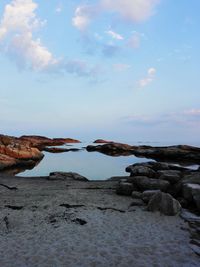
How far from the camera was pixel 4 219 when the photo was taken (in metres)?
16.0

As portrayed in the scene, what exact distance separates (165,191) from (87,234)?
32.3 feet

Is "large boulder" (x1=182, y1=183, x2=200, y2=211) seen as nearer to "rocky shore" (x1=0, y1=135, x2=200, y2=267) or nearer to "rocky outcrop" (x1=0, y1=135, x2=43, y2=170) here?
"rocky shore" (x1=0, y1=135, x2=200, y2=267)

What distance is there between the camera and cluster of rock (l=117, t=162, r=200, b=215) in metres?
17.4

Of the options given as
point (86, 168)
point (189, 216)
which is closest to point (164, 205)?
point (189, 216)

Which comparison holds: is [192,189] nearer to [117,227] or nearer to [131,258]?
[117,227]

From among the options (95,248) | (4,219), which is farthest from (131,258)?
(4,219)

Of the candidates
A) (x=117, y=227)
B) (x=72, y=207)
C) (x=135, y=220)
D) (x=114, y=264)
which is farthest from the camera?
(x=72, y=207)

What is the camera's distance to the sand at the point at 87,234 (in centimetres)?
1102

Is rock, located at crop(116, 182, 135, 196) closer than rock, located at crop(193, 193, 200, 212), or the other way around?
rock, located at crop(193, 193, 200, 212)

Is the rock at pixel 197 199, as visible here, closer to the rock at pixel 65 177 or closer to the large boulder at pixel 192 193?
the large boulder at pixel 192 193

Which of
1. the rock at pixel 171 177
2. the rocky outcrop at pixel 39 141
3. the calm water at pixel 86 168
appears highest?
the rocky outcrop at pixel 39 141

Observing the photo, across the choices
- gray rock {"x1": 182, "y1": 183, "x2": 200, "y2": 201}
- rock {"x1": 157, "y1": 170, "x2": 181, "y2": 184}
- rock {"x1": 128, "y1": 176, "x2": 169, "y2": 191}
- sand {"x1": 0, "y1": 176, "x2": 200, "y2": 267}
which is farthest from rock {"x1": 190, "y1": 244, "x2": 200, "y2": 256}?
rock {"x1": 157, "y1": 170, "x2": 181, "y2": 184}

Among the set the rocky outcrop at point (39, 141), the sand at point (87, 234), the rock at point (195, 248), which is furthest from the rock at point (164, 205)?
the rocky outcrop at point (39, 141)

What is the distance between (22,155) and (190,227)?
44516 mm
